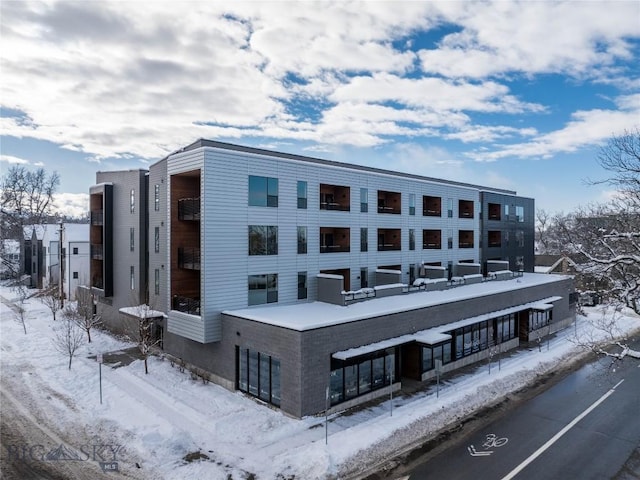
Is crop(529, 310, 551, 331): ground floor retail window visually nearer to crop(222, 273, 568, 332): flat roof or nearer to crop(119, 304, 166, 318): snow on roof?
crop(222, 273, 568, 332): flat roof

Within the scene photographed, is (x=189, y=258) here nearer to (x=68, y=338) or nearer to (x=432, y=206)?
(x=68, y=338)

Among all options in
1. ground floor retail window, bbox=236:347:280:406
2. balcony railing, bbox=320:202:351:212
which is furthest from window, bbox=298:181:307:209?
ground floor retail window, bbox=236:347:280:406

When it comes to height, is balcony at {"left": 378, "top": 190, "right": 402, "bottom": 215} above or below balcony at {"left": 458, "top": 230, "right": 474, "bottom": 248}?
above

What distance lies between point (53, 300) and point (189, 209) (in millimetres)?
23921

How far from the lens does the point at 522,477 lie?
47.3 ft

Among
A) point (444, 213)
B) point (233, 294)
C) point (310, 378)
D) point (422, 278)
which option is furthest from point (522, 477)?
point (444, 213)

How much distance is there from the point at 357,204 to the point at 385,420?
51.9ft

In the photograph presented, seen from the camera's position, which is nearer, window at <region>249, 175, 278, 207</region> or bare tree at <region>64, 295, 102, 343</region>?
window at <region>249, 175, 278, 207</region>

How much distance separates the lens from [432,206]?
123 ft

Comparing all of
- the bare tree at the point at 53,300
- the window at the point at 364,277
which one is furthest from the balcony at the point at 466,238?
the bare tree at the point at 53,300

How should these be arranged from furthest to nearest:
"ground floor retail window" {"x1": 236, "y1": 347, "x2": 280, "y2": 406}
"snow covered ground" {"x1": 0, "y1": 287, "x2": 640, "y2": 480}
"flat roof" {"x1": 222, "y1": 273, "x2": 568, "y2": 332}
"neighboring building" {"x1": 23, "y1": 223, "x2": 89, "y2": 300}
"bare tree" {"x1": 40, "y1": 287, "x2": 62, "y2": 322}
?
1. "neighboring building" {"x1": 23, "y1": 223, "x2": 89, "y2": 300}
2. "bare tree" {"x1": 40, "y1": 287, "x2": 62, "y2": 322}
3. "flat roof" {"x1": 222, "y1": 273, "x2": 568, "y2": 332}
4. "ground floor retail window" {"x1": 236, "y1": 347, "x2": 280, "y2": 406}
5. "snow covered ground" {"x1": 0, "y1": 287, "x2": 640, "y2": 480}

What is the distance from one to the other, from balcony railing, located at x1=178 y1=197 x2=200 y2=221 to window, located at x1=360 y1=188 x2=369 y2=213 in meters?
11.8

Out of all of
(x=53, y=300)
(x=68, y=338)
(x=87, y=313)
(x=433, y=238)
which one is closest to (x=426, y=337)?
(x=433, y=238)

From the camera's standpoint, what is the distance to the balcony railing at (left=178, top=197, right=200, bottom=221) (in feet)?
79.6
